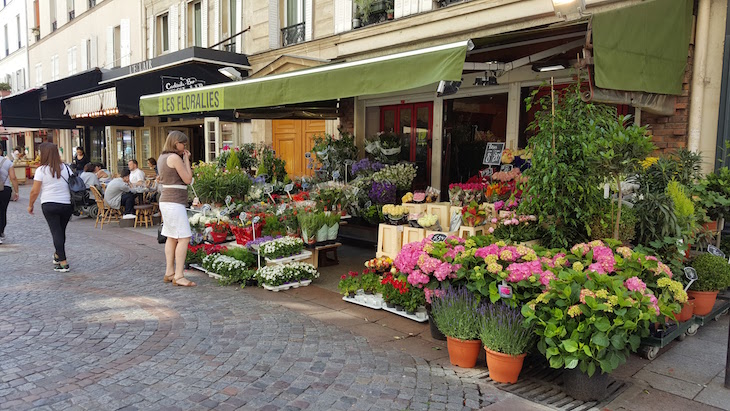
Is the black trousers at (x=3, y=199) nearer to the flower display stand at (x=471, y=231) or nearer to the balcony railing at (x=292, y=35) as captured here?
the balcony railing at (x=292, y=35)

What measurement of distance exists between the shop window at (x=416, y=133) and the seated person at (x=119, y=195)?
19.5 feet

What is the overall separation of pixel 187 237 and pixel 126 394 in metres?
2.91

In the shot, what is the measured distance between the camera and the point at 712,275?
4.50 meters

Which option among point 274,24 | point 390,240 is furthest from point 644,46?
point 274,24

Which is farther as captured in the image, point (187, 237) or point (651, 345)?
point (187, 237)

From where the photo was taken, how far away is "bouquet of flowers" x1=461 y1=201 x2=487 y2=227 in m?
5.44

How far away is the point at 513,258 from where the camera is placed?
12.5 feet

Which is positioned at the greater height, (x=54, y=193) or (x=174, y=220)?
(x=54, y=193)

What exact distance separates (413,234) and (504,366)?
8.01 ft

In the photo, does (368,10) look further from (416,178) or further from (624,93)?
(624,93)

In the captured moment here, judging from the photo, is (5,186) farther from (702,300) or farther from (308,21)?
(702,300)

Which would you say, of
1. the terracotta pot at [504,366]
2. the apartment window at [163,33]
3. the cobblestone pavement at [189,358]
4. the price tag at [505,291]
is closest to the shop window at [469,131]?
the cobblestone pavement at [189,358]

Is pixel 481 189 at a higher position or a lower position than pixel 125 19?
lower

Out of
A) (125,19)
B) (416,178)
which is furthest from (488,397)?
(125,19)
